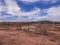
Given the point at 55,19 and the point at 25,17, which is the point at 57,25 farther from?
the point at 25,17

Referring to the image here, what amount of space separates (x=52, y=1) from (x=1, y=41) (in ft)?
3.58

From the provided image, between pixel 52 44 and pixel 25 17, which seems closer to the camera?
pixel 52 44

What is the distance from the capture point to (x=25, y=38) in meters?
2.38

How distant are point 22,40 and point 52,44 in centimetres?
49

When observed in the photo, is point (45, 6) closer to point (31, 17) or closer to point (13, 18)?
point (31, 17)

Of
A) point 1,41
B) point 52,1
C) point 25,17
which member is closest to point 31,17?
point 25,17

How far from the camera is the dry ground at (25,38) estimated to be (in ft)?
7.61

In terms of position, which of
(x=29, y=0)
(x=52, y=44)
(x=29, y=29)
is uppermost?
(x=29, y=0)

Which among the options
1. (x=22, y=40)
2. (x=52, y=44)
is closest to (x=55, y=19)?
(x=52, y=44)

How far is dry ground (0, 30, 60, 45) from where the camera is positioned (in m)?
2.32

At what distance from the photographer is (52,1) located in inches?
97.3

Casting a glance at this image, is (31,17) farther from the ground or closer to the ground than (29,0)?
closer to the ground

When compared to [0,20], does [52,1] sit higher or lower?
higher

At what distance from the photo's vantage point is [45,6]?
248 cm
